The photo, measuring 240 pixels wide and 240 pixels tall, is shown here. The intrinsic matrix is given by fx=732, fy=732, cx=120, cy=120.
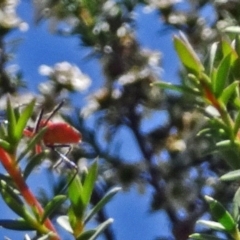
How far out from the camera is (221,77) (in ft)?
1.07

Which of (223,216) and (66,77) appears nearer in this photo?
(223,216)

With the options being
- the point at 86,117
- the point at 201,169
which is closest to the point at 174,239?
the point at 201,169

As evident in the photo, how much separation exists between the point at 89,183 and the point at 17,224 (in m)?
0.04

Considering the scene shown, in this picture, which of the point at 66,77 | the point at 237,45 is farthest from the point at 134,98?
the point at 237,45

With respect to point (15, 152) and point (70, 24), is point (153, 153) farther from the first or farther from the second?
point (15, 152)

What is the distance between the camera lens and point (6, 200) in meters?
0.33

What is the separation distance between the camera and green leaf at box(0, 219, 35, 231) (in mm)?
333

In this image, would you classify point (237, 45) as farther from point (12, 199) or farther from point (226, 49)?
point (12, 199)

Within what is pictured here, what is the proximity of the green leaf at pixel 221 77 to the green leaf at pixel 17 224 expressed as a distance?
0.34 feet

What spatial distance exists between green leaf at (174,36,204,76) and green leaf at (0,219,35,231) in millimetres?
102

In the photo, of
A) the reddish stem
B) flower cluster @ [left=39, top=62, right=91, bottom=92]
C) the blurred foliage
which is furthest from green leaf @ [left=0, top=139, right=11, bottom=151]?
flower cluster @ [left=39, top=62, right=91, bottom=92]

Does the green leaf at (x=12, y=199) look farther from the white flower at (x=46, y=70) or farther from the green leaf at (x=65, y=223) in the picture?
the white flower at (x=46, y=70)

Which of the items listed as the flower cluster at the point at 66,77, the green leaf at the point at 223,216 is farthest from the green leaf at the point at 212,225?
the flower cluster at the point at 66,77

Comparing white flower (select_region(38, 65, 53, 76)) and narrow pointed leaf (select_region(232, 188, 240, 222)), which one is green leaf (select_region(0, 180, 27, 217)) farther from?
white flower (select_region(38, 65, 53, 76))
